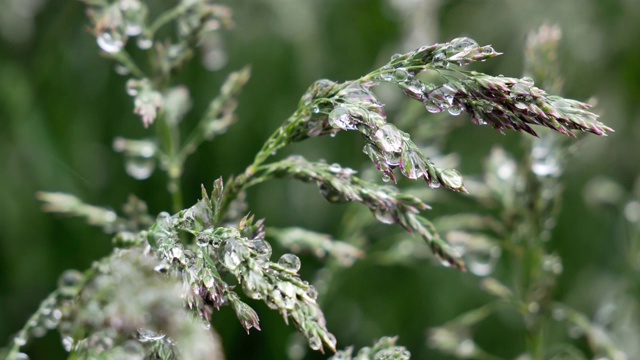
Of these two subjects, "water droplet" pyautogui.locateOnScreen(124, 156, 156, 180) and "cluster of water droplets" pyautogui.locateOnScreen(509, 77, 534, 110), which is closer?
"cluster of water droplets" pyautogui.locateOnScreen(509, 77, 534, 110)

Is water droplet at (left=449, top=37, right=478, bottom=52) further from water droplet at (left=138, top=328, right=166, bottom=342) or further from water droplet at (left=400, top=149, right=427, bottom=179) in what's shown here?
water droplet at (left=138, top=328, right=166, bottom=342)

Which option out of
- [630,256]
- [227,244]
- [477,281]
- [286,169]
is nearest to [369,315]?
[477,281]

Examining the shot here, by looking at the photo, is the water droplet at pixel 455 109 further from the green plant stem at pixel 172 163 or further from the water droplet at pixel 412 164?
the green plant stem at pixel 172 163

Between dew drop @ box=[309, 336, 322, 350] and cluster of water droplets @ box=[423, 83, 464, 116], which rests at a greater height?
cluster of water droplets @ box=[423, 83, 464, 116]

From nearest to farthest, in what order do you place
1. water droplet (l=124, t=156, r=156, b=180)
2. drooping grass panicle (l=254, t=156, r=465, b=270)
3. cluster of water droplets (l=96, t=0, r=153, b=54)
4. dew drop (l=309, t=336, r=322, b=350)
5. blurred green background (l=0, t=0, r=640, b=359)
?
dew drop (l=309, t=336, r=322, b=350) < drooping grass panicle (l=254, t=156, r=465, b=270) < cluster of water droplets (l=96, t=0, r=153, b=54) < water droplet (l=124, t=156, r=156, b=180) < blurred green background (l=0, t=0, r=640, b=359)

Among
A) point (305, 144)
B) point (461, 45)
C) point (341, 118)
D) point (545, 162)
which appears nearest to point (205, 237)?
point (341, 118)

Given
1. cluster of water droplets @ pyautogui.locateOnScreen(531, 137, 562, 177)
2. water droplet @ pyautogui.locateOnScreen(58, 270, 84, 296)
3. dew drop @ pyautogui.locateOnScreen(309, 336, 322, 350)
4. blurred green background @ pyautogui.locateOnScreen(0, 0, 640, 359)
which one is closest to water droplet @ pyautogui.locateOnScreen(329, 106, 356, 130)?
dew drop @ pyautogui.locateOnScreen(309, 336, 322, 350)

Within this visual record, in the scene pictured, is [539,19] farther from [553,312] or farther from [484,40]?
[553,312]
